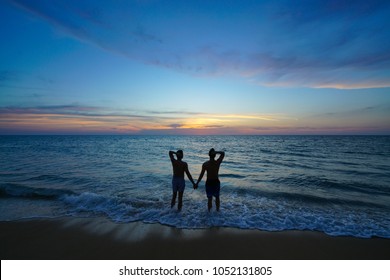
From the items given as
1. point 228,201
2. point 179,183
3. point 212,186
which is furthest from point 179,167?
point 228,201

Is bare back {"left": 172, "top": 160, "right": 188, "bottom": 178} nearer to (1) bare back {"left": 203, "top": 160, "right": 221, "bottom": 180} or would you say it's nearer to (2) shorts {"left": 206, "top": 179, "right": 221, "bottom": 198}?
(1) bare back {"left": 203, "top": 160, "right": 221, "bottom": 180}

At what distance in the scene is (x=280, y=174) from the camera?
1642 centimetres

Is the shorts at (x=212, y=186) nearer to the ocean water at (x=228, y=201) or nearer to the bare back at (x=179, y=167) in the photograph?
the ocean water at (x=228, y=201)

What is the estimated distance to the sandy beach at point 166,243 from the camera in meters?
5.26

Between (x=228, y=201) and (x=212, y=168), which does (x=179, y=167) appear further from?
(x=228, y=201)

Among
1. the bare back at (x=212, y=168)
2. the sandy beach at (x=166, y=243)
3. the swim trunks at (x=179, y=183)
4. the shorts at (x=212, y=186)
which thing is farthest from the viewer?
the swim trunks at (x=179, y=183)

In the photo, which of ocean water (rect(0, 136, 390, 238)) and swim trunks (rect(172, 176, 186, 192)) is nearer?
ocean water (rect(0, 136, 390, 238))

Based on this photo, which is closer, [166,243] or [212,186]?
[166,243]

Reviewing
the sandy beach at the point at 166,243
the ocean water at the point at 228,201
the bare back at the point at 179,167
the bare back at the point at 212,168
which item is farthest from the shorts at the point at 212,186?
the sandy beach at the point at 166,243

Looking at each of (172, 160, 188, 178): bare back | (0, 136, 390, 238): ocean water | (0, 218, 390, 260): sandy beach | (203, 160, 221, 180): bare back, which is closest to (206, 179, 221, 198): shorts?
(203, 160, 221, 180): bare back

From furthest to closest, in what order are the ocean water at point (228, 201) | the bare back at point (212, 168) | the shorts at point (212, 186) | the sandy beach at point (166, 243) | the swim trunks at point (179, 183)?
1. the swim trunks at point (179, 183)
2. the shorts at point (212, 186)
3. the bare back at point (212, 168)
4. the ocean water at point (228, 201)
5. the sandy beach at point (166, 243)

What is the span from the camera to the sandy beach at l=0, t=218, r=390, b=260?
5.26 metres

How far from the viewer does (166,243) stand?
5.79 metres

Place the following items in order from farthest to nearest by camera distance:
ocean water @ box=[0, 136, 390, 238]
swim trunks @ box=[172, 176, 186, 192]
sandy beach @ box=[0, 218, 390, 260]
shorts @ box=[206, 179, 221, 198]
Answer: swim trunks @ box=[172, 176, 186, 192]
shorts @ box=[206, 179, 221, 198]
ocean water @ box=[0, 136, 390, 238]
sandy beach @ box=[0, 218, 390, 260]
